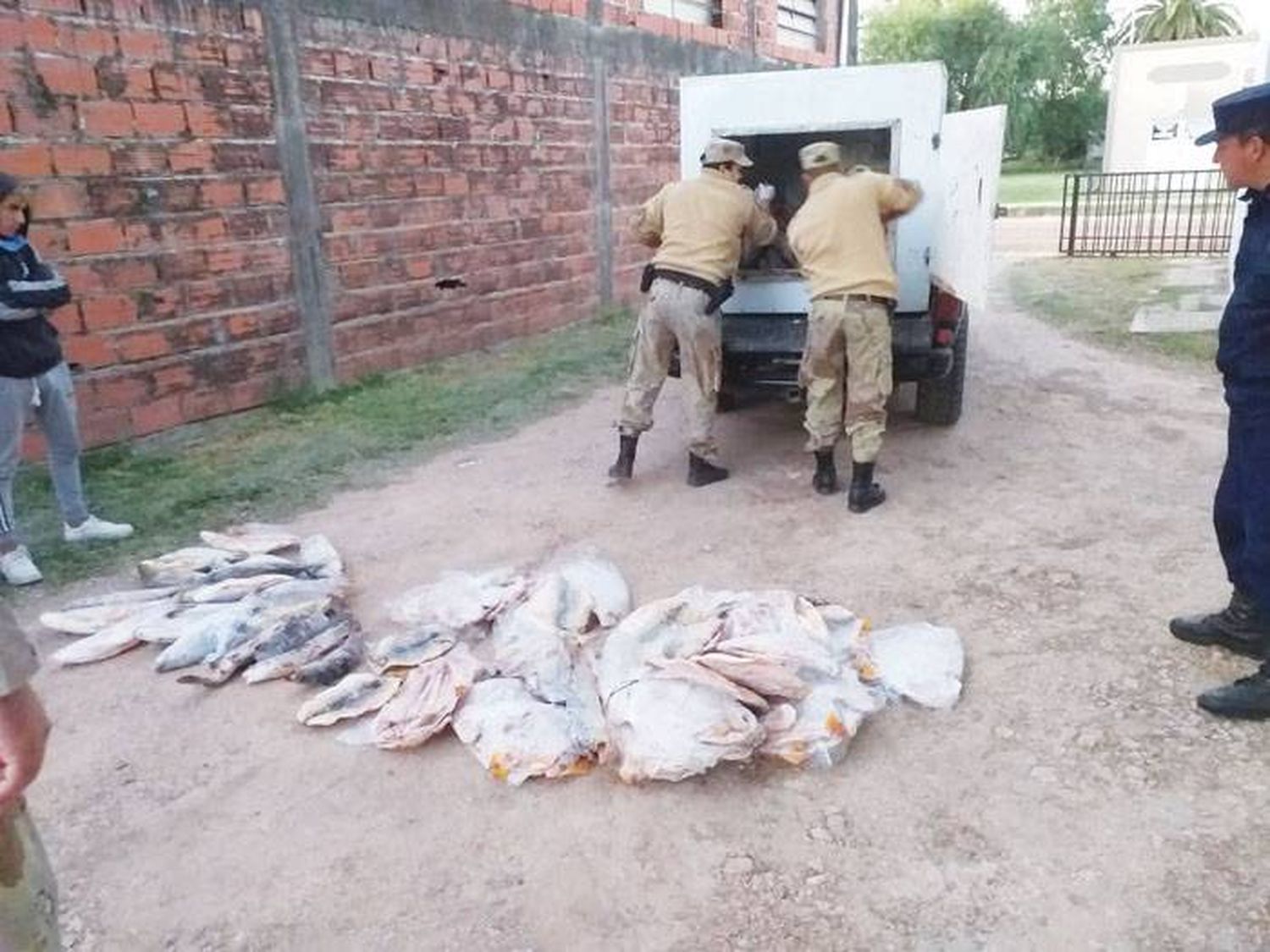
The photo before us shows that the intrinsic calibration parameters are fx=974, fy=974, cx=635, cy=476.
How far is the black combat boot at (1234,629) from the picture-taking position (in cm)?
302

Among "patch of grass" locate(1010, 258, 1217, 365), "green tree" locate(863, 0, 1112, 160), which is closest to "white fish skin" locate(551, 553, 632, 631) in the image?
"patch of grass" locate(1010, 258, 1217, 365)

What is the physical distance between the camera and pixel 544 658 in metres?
3.13

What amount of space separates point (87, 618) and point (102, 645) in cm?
25

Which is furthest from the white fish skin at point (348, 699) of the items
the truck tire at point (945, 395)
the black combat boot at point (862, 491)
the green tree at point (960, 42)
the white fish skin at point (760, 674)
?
the green tree at point (960, 42)

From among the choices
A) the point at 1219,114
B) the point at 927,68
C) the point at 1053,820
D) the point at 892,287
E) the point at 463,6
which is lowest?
the point at 1053,820

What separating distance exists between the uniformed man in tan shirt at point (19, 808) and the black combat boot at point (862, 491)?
3.70 metres

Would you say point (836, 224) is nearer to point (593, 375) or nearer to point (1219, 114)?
point (1219, 114)

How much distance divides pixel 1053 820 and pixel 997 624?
1.05 metres

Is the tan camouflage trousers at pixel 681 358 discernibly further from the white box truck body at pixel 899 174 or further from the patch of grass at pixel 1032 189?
the patch of grass at pixel 1032 189

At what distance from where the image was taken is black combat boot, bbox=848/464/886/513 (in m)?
4.50

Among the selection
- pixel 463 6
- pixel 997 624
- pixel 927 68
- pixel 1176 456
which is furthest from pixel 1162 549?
pixel 463 6

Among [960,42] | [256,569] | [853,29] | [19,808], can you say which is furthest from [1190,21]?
[19,808]

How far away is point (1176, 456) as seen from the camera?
4980mm

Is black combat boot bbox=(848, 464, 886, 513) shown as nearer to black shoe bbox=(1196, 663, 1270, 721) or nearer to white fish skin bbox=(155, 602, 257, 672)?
black shoe bbox=(1196, 663, 1270, 721)
